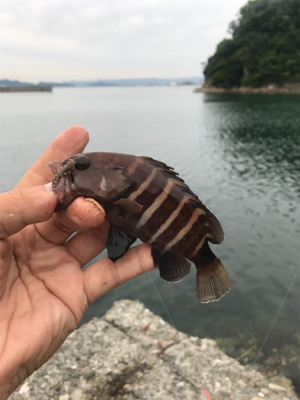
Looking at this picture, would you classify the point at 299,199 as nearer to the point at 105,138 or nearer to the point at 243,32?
the point at 105,138

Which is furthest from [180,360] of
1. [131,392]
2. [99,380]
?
[99,380]

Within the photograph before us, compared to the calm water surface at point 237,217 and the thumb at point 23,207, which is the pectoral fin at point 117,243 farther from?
the calm water surface at point 237,217

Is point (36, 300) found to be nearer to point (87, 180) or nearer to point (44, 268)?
point (44, 268)

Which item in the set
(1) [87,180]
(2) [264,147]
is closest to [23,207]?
(1) [87,180]

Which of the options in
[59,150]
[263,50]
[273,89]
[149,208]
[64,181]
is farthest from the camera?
[263,50]

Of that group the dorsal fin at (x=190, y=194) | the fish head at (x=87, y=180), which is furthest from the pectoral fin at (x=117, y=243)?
the dorsal fin at (x=190, y=194)

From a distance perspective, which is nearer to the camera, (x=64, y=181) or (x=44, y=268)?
(x=64, y=181)
